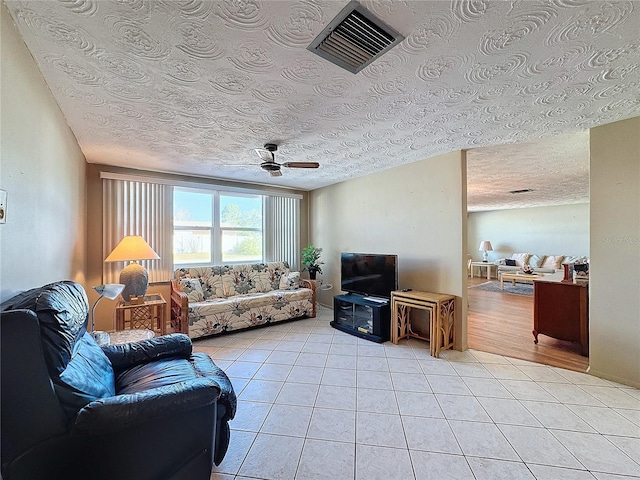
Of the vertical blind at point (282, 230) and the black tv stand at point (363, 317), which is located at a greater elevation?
the vertical blind at point (282, 230)

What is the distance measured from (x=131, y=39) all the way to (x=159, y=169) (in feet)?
9.48

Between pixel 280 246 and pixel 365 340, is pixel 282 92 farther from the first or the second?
pixel 280 246

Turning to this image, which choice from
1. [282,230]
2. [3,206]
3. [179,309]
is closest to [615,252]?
[3,206]

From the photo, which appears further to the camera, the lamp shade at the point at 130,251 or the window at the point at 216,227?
the window at the point at 216,227

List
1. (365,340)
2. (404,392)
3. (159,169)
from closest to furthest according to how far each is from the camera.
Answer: (404,392) → (365,340) → (159,169)

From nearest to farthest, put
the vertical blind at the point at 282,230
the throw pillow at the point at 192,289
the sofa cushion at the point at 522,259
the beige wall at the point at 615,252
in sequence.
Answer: the beige wall at the point at 615,252 → the throw pillow at the point at 192,289 → the vertical blind at the point at 282,230 → the sofa cushion at the point at 522,259

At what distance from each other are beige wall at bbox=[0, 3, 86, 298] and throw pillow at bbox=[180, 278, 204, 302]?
1.44 metres

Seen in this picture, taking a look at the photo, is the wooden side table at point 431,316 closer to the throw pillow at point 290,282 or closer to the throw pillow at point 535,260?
the throw pillow at point 290,282

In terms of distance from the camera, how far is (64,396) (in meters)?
1.08

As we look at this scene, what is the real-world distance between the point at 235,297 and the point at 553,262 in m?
8.90

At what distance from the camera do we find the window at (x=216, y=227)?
4336 millimetres

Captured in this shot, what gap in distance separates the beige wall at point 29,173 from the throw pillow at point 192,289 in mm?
1438

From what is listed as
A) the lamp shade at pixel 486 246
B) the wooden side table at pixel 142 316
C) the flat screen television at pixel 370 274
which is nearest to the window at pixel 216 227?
the wooden side table at pixel 142 316

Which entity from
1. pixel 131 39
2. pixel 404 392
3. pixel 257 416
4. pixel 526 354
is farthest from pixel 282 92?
pixel 526 354
